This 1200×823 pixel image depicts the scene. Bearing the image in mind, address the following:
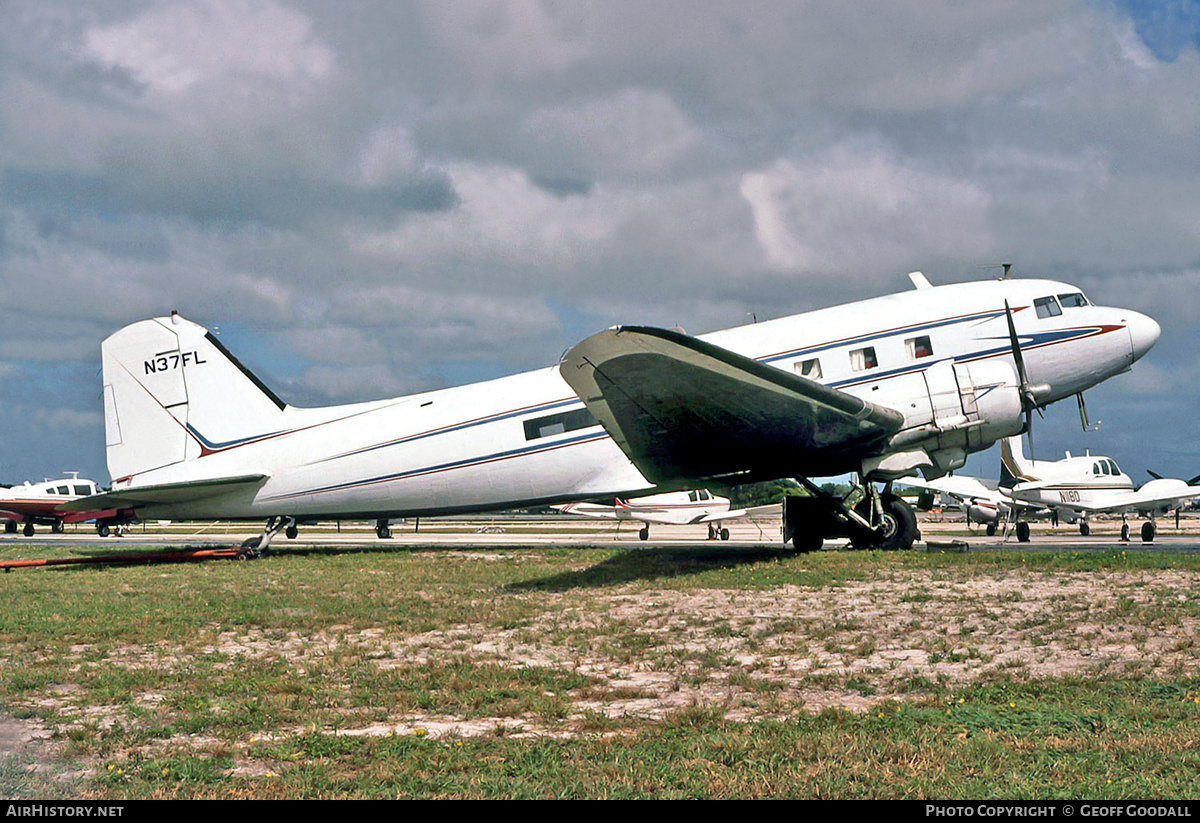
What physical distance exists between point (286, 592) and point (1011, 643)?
10384 millimetres

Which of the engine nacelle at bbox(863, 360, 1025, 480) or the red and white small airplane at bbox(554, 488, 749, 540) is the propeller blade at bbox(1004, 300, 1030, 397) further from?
the red and white small airplane at bbox(554, 488, 749, 540)

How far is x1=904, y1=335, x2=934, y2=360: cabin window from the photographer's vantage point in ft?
59.0

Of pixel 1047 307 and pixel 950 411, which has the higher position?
pixel 1047 307

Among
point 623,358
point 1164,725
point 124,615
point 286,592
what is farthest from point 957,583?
point 124,615

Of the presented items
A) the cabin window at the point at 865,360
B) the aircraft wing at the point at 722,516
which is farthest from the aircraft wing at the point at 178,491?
the aircraft wing at the point at 722,516

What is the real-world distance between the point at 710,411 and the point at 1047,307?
26.7 ft

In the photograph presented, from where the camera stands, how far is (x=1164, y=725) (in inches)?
229

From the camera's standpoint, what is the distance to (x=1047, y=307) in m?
18.5

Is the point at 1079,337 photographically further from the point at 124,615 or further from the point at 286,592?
the point at 124,615

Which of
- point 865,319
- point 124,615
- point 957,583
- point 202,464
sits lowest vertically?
point 957,583

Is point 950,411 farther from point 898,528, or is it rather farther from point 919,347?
point 898,528

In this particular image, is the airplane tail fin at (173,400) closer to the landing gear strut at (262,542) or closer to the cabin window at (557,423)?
the landing gear strut at (262,542)

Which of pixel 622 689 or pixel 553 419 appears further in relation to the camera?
pixel 553 419

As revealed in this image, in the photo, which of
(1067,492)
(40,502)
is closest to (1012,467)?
(1067,492)
